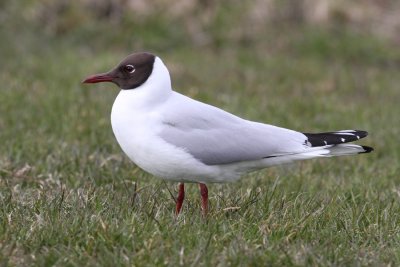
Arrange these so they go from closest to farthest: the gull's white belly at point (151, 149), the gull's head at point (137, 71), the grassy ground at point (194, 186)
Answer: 1. the grassy ground at point (194, 186)
2. the gull's white belly at point (151, 149)
3. the gull's head at point (137, 71)

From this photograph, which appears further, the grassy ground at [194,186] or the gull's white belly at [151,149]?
the gull's white belly at [151,149]

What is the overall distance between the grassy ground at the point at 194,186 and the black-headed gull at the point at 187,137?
0.87 feet

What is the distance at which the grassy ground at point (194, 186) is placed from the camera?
4152 mm

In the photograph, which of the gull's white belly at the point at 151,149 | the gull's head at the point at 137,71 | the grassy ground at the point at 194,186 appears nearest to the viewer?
the grassy ground at the point at 194,186

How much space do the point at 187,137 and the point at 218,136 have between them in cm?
20

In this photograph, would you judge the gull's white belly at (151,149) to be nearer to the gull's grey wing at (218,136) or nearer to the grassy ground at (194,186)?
the gull's grey wing at (218,136)

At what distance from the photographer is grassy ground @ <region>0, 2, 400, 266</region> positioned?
4152 millimetres

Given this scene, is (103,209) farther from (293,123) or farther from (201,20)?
(201,20)

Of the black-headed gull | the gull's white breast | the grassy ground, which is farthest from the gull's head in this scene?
the grassy ground

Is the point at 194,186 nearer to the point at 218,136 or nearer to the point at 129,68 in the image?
the point at 218,136

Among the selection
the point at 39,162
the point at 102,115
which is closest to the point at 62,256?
the point at 39,162

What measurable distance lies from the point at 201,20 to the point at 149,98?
8776 mm

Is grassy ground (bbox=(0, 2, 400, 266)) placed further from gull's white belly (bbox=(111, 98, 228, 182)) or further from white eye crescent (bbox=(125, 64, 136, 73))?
white eye crescent (bbox=(125, 64, 136, 73))

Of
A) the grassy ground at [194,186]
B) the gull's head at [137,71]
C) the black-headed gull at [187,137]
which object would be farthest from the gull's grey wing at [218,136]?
the grassy ground at [194,186]
